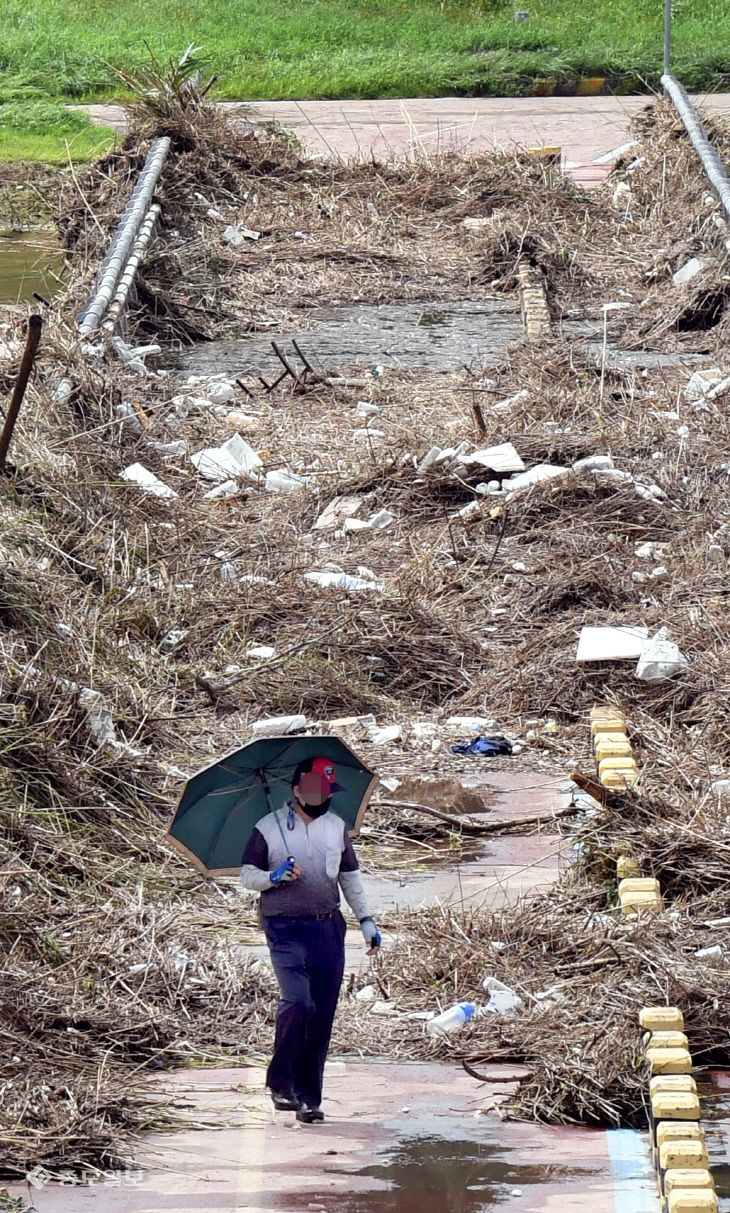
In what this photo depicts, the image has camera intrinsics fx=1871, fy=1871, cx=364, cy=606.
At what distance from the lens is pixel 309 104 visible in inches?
966

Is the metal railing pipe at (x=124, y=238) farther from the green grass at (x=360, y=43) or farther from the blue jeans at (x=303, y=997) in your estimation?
the blue jeans at (x=303, y=997)

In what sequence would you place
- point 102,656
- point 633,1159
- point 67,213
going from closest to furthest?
point 633,1159 < point 102,656 < point 67,213

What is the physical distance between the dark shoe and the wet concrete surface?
50 millimetres

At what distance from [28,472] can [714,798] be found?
13.9ft

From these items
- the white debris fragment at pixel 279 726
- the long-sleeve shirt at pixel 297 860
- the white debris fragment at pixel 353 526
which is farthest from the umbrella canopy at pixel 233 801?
the white debris fragment at pixel 353 526

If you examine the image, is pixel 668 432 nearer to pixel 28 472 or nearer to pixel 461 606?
pixel 461 606

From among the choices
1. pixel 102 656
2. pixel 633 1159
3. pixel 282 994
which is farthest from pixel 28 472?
pixel 633 1159

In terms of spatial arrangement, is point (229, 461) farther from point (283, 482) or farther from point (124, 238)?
point (124, 238)

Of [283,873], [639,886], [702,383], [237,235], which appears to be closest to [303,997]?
[283,873]

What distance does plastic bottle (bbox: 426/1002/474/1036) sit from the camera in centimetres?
573

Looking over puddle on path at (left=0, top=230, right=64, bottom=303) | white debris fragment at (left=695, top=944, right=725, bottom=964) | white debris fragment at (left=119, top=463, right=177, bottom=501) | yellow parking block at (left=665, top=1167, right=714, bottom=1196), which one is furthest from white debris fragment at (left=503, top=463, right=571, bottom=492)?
puddle on path at (left=0, top=230, right=64, bottom=303)

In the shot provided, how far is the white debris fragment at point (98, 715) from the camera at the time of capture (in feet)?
24.9

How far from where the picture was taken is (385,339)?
1503cm

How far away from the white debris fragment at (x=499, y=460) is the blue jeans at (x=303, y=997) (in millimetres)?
6087
